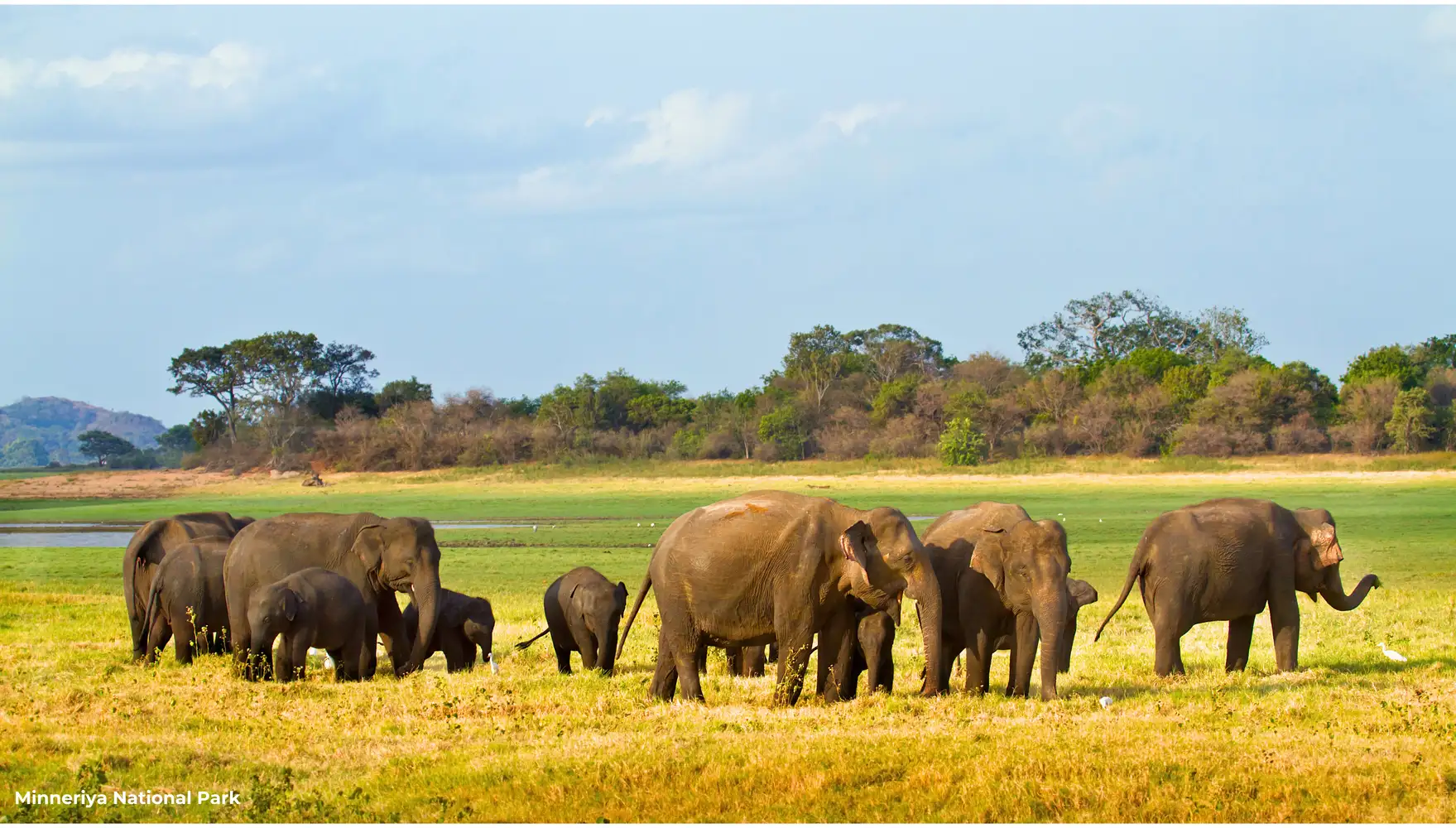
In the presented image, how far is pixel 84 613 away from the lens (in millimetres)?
22562

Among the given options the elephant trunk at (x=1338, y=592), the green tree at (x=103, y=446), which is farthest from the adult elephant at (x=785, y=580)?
the green tree at (x=103, y=446)

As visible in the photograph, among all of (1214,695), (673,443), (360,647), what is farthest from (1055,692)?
(673,443)

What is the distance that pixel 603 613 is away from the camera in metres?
15.9

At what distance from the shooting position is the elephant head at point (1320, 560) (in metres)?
15.6

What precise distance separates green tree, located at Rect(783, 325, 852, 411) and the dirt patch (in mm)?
34411

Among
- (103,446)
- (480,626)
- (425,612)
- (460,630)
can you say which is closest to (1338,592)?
(480,626)

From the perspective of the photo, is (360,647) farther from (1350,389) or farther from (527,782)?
(1350,389)

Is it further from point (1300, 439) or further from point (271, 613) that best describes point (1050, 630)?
point (1300, 439)

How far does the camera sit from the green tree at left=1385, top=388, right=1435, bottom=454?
61750mm

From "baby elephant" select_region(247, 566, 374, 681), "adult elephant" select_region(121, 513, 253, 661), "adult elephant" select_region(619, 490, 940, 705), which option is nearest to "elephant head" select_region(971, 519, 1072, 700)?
"adult elephant" select_region(619, 490, 940, 705)

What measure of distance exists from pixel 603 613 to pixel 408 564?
210 cm

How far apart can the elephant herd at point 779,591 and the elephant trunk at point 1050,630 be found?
2cm

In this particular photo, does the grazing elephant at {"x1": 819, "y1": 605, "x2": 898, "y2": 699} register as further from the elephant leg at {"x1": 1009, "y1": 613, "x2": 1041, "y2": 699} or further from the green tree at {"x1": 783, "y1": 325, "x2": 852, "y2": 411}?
the green tree at {"x1": 783, "y1": 325, "x2": 852, "y2": 411}

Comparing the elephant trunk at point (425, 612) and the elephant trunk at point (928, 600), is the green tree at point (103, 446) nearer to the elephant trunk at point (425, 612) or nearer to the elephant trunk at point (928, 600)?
the elephant trunk at point (425, 612)
